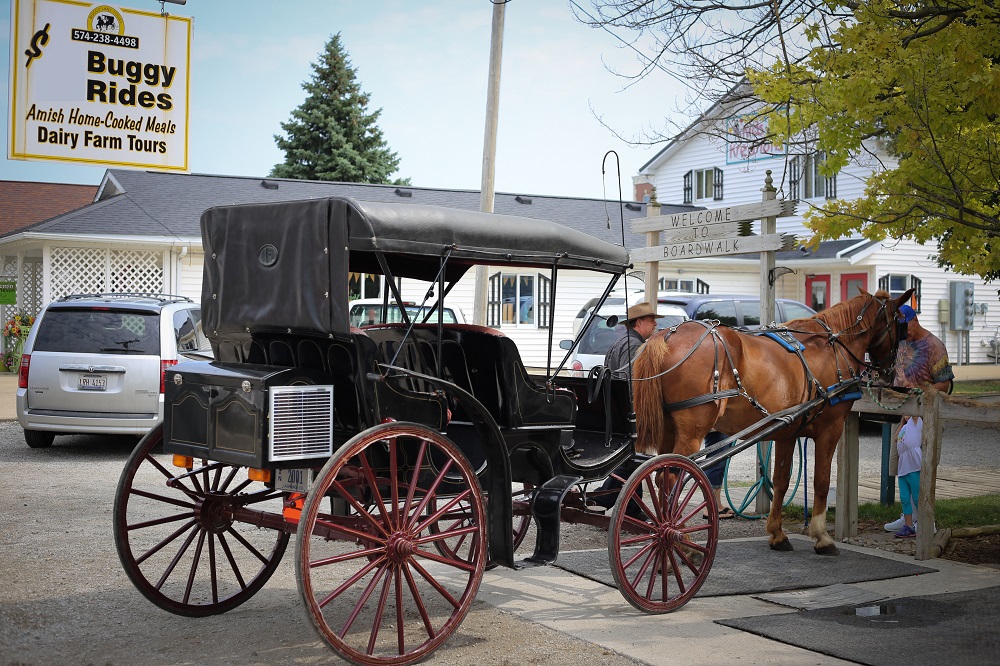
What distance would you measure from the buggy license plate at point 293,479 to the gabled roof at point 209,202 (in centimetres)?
1734

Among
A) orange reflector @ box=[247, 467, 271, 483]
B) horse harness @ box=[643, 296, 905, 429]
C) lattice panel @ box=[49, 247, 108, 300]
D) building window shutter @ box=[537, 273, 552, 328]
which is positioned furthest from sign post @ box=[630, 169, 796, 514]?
lattice panel @ box=[49, 247, 108, 300]

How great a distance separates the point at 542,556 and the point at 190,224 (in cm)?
2116

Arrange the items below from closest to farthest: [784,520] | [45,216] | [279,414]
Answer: [279,414]
[784,520]
[45,216]

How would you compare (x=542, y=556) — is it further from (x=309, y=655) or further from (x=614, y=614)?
(x=309, y=655)

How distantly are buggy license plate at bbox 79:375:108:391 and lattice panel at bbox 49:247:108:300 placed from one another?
509 inches

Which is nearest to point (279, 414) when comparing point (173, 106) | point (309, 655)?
point (309, 655)

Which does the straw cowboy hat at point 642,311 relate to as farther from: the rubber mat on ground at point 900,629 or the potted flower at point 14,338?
the potted flower at point 14,338

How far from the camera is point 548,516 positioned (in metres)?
5.93

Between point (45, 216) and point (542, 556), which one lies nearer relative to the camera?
point (542, 556)

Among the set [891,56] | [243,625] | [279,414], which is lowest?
[243,625]

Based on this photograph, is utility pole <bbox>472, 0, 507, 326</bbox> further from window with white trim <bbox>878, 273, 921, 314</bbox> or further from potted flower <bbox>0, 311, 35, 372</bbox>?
window with white trim <bbox>878, 273, 921, 314</bbox>

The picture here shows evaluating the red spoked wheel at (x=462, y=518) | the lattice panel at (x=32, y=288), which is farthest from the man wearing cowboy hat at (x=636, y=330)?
the lattice panel at (x=32, y=288)

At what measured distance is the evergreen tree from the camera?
147ft

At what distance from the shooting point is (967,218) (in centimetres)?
855
